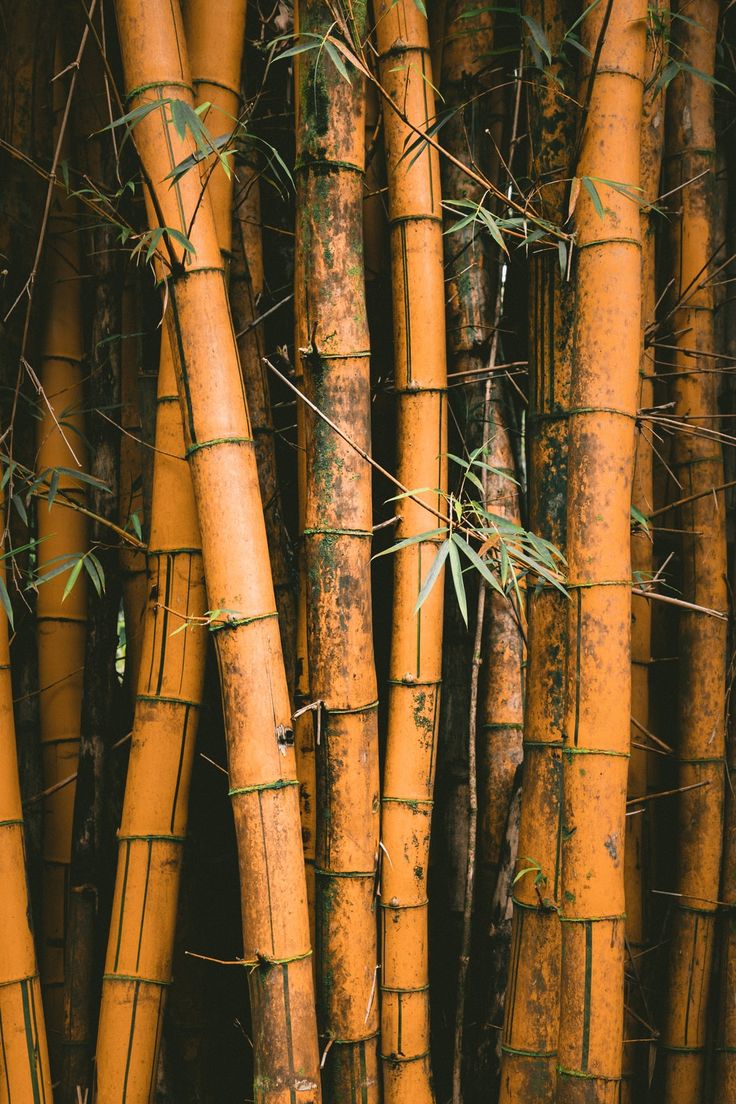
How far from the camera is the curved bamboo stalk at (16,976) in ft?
6.07

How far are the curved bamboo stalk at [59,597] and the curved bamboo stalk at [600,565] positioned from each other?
1.18m

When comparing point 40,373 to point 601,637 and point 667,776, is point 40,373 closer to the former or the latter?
point 601,637

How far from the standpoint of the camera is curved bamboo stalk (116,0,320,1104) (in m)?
1.62

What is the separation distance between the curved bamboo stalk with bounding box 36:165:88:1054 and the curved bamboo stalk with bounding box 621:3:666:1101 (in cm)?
134

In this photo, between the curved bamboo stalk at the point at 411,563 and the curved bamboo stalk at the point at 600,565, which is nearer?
the curved bamboo stalk at the point at 600,565

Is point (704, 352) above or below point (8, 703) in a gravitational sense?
above

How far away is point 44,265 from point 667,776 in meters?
2.03

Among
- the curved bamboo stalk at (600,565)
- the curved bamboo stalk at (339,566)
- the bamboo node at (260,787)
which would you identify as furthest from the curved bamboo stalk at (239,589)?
the curved bamboo stalk at (600,565)

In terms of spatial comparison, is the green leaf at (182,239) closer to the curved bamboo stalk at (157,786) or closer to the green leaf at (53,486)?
the curved bamboo stalk at (157,786)

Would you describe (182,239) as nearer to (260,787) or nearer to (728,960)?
(260,787)

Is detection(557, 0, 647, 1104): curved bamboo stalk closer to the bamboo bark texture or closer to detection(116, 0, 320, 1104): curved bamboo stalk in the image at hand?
detection(116, 0, 320, 1104): curved bamboo stalk

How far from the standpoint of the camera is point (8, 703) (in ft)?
6.37

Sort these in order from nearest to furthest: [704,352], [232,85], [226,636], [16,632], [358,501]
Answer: [226,636] → [358,501] → [232,85] → [16,632] → [704,352]

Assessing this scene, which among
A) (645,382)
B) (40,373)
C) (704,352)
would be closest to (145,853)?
(40,373)
